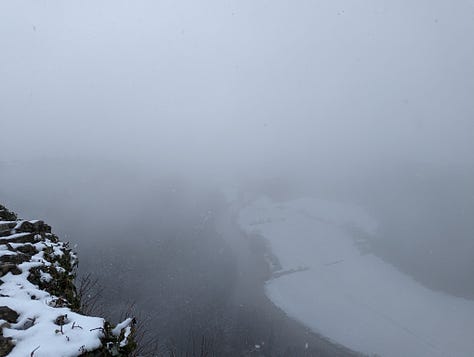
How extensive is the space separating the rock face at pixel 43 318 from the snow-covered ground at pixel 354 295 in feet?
112

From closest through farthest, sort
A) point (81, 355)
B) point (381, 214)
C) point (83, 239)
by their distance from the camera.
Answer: point (81, 355), point (83, 239), point (381, 214)

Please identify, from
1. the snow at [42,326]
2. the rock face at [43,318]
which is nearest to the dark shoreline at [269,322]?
the rock face at [43,318]

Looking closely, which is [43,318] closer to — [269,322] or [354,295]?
[269,322]

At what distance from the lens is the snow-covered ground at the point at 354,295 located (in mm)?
37781

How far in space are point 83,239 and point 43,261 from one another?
128ft

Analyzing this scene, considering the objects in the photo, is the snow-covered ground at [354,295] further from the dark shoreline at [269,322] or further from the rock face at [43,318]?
the rock face at [43,318]

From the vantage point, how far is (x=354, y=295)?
4550 centimetres

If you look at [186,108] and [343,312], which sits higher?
[186,108]

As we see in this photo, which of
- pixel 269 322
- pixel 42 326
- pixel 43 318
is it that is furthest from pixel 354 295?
pixel 42 326

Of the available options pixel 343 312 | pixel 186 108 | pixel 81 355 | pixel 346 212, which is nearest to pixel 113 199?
pixel 343 312

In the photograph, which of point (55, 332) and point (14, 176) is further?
point (14, 176)

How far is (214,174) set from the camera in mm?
86125

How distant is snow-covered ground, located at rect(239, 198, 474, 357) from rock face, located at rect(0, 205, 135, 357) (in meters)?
34.3

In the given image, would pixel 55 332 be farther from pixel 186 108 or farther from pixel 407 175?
pixel 186 108
